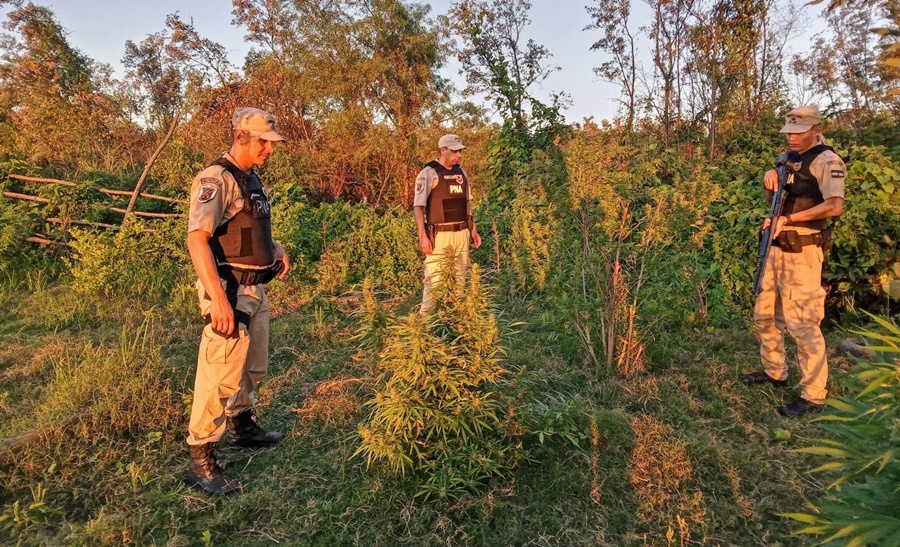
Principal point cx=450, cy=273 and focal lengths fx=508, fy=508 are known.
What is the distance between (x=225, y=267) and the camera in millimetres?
2768

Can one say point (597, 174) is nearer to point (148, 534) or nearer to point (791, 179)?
point (791, 179)

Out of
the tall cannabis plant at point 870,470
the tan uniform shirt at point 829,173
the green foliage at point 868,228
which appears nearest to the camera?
the tall cannabis plant at point 870,470

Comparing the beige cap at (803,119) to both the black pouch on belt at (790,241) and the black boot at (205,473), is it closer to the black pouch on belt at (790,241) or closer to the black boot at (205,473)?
the black pouch on belt at (790,241)

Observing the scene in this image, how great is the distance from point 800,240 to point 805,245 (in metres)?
0.05

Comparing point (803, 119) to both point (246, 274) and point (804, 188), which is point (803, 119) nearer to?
point (804, 188)

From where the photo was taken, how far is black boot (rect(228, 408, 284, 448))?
3.13m

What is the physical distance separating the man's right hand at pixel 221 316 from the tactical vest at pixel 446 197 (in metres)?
2.64

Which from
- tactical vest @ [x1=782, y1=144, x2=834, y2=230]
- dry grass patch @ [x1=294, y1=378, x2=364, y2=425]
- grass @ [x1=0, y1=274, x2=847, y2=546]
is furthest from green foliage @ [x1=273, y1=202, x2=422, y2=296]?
tactical vest @ [x1=782, y1=144, x2=834, y2=230]

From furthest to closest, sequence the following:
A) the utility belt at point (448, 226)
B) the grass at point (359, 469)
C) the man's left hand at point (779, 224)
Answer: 1. the utility belt at point (448, 226)
2. the man's left hand at point (779, 224)
3. the grass at point (359, 469)

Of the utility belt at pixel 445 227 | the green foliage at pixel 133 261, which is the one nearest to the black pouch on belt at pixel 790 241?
the utility belt at pixel 445 227

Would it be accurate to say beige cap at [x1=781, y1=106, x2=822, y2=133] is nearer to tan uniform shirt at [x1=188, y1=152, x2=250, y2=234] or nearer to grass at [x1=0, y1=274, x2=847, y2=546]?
grass at [x1=0, y1=274, x2=847, y2=546]

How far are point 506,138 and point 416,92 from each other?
135 inches

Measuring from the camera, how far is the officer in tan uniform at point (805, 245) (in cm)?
339

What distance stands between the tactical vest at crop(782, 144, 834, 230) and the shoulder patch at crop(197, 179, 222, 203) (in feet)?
12.2
